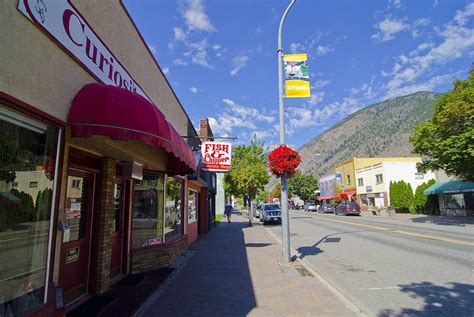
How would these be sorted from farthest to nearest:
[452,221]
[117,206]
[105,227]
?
[452,221], [117,206], [105,227]

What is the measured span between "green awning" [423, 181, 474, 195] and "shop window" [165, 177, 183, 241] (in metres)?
26.1

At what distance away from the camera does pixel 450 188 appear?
29703 mm

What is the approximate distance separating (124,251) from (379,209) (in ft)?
125

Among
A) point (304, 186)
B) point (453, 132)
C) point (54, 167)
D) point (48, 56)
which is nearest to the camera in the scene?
point (48, 56)

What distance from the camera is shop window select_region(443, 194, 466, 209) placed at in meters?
30.0

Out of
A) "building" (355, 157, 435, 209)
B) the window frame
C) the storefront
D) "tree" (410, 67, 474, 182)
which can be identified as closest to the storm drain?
the storefront

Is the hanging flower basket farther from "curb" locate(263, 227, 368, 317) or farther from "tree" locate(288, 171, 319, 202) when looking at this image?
"tree" locate(288, 171, 319, 202)

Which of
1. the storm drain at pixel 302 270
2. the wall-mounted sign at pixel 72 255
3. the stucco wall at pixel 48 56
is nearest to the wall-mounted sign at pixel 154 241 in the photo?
the wall-mounted sign at pixel 72 255

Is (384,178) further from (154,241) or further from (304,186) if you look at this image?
(154,241)

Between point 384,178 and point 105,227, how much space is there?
42000 millimetres

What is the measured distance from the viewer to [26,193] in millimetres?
3826

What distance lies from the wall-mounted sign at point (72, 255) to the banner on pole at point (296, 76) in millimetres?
7182

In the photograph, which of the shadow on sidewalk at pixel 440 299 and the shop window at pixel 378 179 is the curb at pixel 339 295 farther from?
the shop window at pixel 378 179

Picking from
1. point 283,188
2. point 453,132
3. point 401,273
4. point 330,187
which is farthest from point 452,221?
point 330,187
